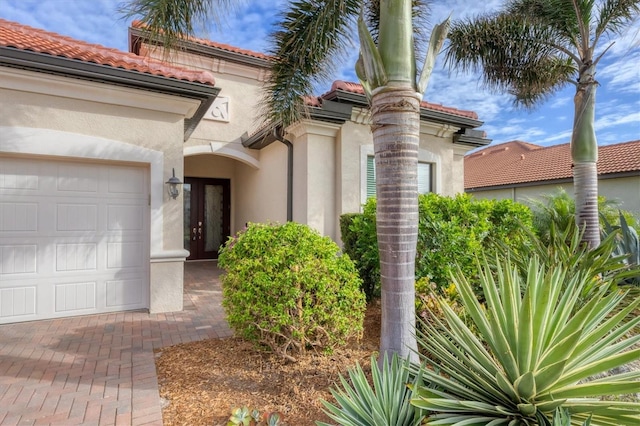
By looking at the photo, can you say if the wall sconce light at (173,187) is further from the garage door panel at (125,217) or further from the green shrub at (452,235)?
the green shrub at (452,235)

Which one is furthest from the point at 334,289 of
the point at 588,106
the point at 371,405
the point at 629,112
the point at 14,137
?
the point at 629,112

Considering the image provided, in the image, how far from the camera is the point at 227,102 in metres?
12.0

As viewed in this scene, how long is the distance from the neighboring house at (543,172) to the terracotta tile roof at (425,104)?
451 centimetres

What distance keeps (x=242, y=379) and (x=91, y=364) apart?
2266 mm

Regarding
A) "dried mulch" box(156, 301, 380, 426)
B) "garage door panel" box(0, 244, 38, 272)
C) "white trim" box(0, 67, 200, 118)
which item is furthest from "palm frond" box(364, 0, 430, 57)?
"garage door panel" box(0, 244, 38, 272)

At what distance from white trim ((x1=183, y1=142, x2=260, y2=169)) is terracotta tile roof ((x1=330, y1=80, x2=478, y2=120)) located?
4.52 m

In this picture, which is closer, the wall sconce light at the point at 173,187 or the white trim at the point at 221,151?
the wall sconce light at the point at 173,187

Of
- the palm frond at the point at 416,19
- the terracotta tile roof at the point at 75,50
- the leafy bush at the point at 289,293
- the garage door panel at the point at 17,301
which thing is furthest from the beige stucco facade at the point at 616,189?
the garage door panel at the point at 17,301

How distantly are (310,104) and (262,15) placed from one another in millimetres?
2754

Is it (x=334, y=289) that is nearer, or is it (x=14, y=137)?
(x=334, y=289)

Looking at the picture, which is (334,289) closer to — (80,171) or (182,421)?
(182,421)

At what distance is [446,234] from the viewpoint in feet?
20.6

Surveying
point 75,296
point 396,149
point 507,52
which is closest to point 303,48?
point 396,149

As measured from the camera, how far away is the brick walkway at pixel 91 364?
354 cm
